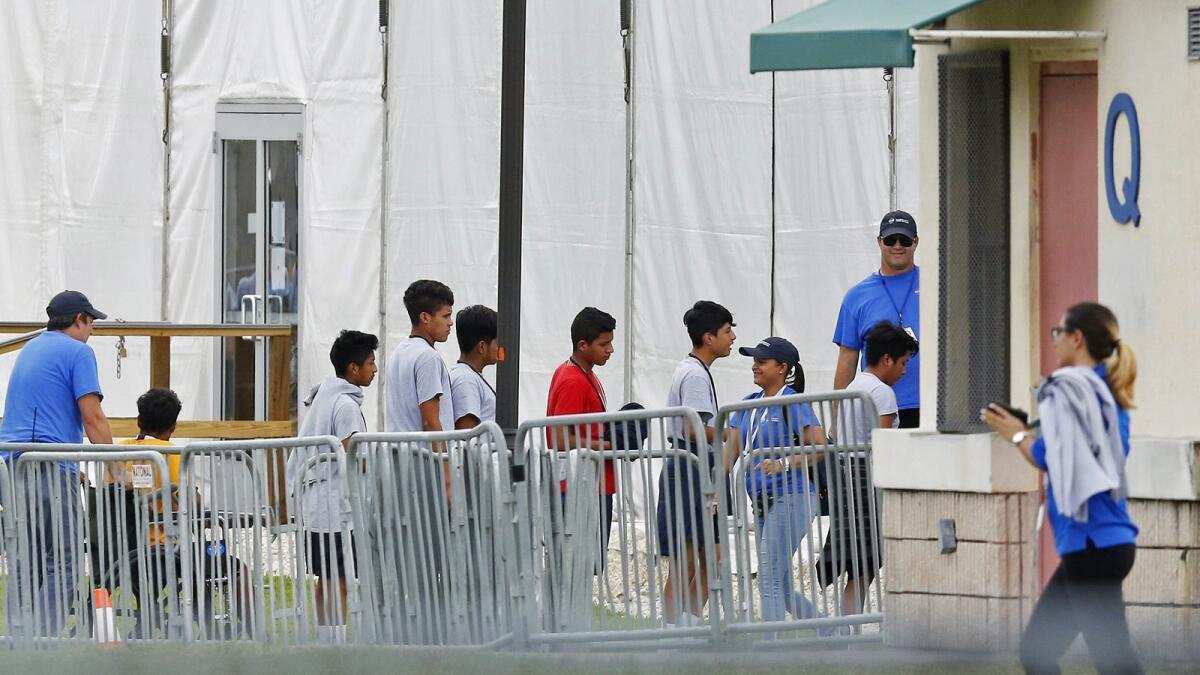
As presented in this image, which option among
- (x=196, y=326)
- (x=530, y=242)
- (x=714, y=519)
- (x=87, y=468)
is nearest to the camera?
(x=714, y=519)

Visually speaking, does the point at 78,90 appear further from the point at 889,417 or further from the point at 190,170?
the point at 889,417

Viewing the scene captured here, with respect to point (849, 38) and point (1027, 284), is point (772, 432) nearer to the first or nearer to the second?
point (1027, 284)

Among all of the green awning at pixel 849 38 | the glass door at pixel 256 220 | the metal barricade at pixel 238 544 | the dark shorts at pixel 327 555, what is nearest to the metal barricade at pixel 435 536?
the dark shorts at pixel 327 555

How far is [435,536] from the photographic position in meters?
10.2

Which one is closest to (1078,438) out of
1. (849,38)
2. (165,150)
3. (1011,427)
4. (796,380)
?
(1011,427)

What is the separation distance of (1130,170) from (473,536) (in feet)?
11.0

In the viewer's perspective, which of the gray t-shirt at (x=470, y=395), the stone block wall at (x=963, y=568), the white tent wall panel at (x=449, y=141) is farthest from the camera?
the white tent wall panel at (x=449, y=141)

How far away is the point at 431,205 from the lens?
19656 millimetres

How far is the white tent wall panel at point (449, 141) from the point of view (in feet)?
64.3

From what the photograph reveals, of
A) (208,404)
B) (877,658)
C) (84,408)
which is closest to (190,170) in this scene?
(208,404)

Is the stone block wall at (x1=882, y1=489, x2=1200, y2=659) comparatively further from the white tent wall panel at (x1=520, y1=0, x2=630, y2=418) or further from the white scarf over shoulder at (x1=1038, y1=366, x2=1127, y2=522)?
the white tent wall panel at (x1=520, y1=0, x2=630, y2=418)

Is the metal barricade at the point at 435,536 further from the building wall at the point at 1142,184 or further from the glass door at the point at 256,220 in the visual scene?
the glass door at the point at 256,220

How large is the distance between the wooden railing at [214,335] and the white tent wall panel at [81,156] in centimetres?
189

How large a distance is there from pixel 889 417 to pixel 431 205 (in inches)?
404
